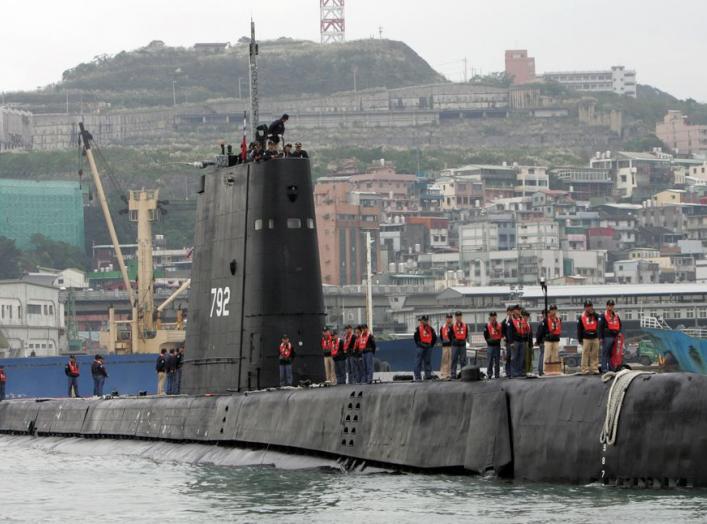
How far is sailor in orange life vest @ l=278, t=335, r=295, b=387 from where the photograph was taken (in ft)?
86.6

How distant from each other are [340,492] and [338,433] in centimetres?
228

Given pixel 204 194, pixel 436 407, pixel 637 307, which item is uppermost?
pixel 204 194

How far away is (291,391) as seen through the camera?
2556 centimetres

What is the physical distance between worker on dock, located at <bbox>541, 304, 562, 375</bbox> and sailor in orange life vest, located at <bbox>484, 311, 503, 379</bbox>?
2.31ft

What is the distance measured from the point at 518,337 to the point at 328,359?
5454 millimetres

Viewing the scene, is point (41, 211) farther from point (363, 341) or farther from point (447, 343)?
point (447, 343)

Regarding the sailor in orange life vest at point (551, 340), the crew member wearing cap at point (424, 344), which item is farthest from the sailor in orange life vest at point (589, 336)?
the crew member wearing cap at point (424, 344)

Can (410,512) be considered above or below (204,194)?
below

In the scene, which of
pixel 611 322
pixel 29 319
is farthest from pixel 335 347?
pixel 29 319

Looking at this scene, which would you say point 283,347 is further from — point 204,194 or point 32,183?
point 32,183

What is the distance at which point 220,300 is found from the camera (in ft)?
90.6

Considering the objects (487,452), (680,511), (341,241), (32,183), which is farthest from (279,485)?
(32,183)

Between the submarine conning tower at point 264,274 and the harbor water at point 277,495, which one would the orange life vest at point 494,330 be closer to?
the harbor water at point 277,495

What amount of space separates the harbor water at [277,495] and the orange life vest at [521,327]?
270 cm
